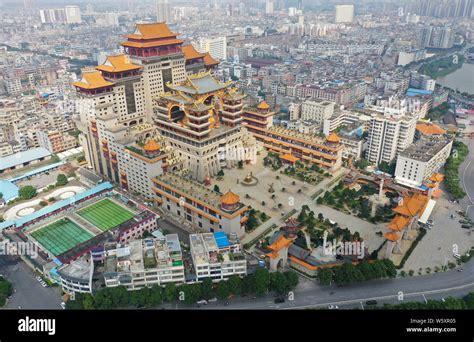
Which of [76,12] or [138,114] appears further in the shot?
[76,12]

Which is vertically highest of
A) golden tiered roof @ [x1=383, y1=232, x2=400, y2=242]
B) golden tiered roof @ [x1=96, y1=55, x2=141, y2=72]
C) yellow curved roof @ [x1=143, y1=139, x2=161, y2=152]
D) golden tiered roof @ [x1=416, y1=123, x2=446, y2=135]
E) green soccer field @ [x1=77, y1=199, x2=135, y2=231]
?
golden tiered roof @ [x1=96, y1=55, x2=141, y2=72]

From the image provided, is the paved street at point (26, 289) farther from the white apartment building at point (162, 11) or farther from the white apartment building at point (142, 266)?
the white apartment building at point (162, 11)

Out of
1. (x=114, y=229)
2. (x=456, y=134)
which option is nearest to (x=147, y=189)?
(x=114, y=229)

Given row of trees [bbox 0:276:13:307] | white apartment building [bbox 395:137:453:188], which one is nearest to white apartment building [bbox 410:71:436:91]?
white apartment building [bbox 395:137:453:188]

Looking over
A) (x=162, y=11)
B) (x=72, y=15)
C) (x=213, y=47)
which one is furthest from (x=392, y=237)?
(x=72, y=15)

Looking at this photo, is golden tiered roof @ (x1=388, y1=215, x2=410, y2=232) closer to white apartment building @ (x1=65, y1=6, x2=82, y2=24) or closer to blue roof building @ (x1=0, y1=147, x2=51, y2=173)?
blue roof building @ (x1=0, y1=147, x2=51, y2=173)
